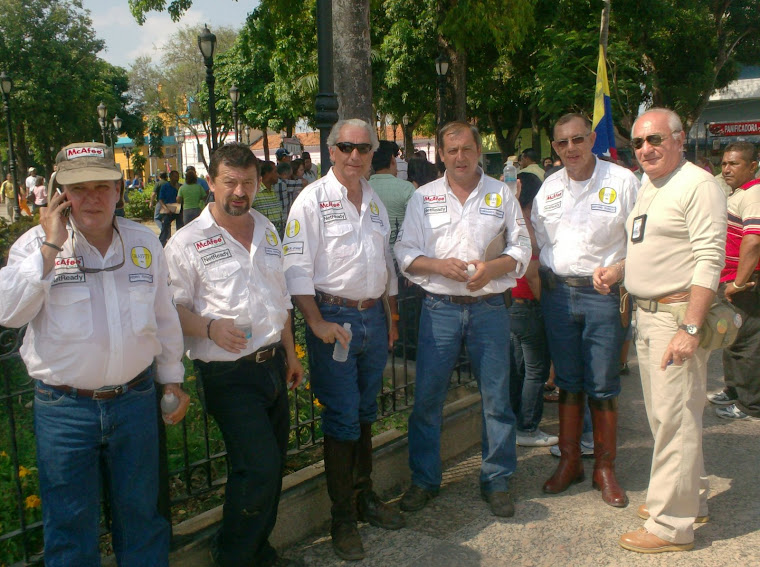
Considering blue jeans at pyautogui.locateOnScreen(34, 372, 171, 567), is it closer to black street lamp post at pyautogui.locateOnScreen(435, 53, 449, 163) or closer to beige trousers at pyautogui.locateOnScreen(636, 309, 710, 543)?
beige trousers at pyautogui.locateOnScreen(636, 309, 710, 543)

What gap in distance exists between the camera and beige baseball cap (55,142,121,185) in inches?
Result: 98.2

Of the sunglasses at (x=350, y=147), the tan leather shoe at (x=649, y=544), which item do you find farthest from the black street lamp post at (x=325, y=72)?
the tan leather shoe at (x=649, y=544)

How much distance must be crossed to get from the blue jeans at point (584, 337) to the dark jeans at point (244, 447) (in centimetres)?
179

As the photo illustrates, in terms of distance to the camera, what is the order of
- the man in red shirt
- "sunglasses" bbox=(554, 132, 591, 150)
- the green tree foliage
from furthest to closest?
the green tree foliage
the man in red shirt
"sunglasses" bbox=(554, 132, 591, 150)

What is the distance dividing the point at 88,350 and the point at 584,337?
8.76ft

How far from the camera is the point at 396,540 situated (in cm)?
367

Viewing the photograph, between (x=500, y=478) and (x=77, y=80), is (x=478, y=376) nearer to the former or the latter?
(x=500, y=478)

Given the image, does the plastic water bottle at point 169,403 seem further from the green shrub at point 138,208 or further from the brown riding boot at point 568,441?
the green shrub at point 138,208

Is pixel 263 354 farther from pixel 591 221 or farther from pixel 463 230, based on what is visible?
pixel 591 221

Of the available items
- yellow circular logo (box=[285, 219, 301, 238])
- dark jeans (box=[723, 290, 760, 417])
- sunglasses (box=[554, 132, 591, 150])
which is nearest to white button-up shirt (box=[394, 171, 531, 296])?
sunglasses (box=[554, 132, 591, 150])

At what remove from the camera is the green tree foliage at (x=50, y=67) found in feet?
120

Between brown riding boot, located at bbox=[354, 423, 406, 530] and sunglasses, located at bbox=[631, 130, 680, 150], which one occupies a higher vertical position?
sunglasses, located at bbox=[631, 130, 680, 150]

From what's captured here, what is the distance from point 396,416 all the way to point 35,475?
2246 millimetres

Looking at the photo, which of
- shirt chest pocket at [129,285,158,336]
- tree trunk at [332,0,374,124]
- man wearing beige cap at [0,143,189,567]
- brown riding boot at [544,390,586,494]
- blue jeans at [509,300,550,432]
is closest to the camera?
man wearing beige cap at [0,143,189,567]
